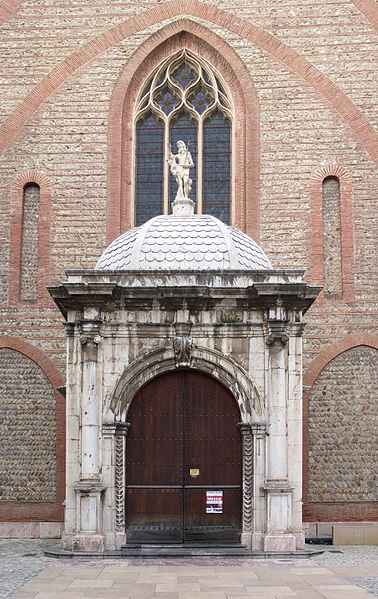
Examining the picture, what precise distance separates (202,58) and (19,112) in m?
5.85

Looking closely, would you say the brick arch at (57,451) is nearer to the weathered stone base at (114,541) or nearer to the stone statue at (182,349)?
the weathered stone base at (114,541)

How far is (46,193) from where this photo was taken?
89.4ft

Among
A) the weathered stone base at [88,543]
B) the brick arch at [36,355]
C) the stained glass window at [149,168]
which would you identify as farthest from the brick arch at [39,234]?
the weathered stone base at [88,543]

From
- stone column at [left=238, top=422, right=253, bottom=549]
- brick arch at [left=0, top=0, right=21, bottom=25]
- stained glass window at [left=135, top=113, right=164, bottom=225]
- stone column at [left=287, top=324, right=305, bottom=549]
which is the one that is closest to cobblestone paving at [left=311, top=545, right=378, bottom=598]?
stone column at [left=287, top=324, right=305, bottom=549]

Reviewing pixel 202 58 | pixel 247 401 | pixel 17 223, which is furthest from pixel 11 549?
pixel 202 58

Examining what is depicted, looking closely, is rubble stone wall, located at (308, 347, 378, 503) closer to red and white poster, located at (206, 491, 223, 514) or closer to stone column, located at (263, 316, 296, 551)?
stone column, located at (263, 316, 296, 551)

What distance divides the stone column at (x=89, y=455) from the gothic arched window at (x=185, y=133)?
885 cm

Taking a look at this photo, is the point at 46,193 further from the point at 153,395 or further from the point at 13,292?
the point at 153,395

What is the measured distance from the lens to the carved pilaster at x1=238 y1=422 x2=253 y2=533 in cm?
1909

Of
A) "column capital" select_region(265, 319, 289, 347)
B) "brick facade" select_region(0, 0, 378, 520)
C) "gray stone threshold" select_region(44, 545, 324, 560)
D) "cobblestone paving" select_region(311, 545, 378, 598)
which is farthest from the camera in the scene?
"brick facade" select_region(0, 0, 378, 520)

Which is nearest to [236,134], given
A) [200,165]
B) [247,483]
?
[200,165]

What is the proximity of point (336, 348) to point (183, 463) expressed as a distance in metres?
7.73

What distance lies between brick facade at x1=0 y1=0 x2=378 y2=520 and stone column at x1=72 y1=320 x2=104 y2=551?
21.4 ft

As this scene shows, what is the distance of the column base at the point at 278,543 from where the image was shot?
18.6 meters
